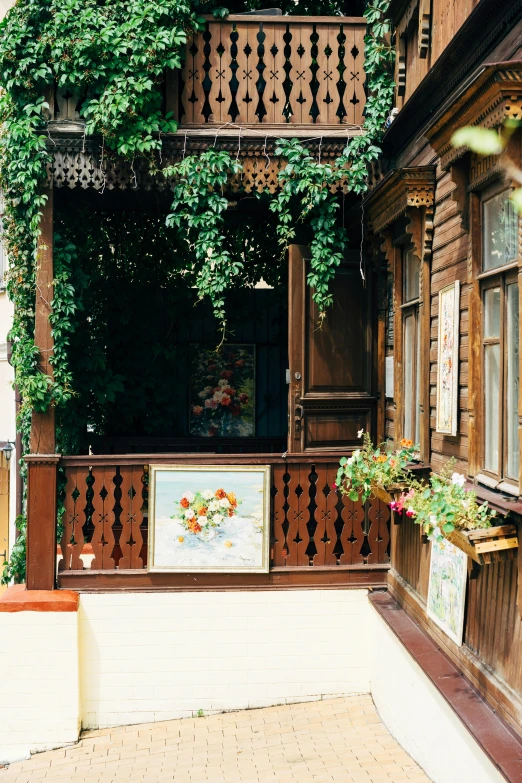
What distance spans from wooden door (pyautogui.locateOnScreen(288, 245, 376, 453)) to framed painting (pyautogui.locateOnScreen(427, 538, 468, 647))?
2.02 metres

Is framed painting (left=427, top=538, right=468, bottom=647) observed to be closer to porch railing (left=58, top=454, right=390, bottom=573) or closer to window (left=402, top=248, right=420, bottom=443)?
window (left=402, top=248, right=420, bottom=443)

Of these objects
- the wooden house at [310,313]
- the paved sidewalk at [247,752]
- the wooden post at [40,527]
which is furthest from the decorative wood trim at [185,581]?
the paved sidewalk at [247,752]

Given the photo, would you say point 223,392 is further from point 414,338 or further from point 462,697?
point 462,697

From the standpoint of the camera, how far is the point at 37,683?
7340 millimetres

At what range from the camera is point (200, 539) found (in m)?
7.61

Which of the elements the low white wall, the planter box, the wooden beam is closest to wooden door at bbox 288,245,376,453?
the low white wall

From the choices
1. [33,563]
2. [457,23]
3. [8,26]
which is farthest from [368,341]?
[8,26]

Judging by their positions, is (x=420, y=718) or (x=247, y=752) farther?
(x=247, y=752)

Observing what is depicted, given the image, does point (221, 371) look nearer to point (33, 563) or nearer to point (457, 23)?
point (33, 563)

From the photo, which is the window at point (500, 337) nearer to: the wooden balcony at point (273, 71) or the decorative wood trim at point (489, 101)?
the decorative wood trim at point (489, 101)

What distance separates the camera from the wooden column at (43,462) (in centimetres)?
755

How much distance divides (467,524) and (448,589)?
4.51 ft

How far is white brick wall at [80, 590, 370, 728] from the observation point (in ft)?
24.7

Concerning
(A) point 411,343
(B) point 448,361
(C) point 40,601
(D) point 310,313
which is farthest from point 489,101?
(C) point 40,601
